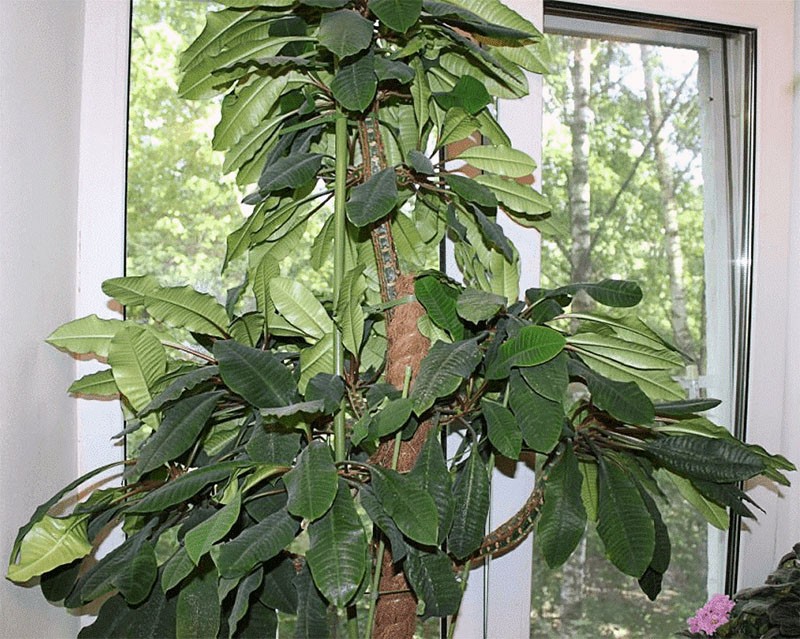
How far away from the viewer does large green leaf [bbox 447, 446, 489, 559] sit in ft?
3.46

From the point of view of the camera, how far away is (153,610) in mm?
1030

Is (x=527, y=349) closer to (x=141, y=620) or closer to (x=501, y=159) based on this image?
(x=501, y=159)

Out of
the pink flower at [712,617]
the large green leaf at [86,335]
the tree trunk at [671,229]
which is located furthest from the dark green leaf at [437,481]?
the tree trunk at [671,229]

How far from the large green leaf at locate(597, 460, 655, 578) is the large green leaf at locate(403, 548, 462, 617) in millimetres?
194

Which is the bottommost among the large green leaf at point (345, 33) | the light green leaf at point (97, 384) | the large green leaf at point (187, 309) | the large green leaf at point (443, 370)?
the light green leaf at point (97, 384)

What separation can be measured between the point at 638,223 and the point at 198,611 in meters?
1.26

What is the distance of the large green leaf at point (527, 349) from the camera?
98 cm

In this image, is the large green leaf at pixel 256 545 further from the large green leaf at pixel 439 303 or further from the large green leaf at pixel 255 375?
the large green leaf at pixel 439 303

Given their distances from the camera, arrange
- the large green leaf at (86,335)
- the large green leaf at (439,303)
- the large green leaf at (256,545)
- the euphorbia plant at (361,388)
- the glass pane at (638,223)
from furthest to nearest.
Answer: the glass pane at (638,223) → the large green leaf at (86,335) → the large green leaf at (439,303) → the euphorbia plant at (361,388) → the large green leaf at (256,545)

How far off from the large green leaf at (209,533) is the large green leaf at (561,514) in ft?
1.22

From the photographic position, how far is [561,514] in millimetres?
1052

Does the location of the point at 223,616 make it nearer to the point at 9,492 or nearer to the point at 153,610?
the point at 153,610

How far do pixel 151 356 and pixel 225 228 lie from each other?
542 mm

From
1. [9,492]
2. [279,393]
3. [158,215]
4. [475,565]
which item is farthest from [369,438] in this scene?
[158,215]
